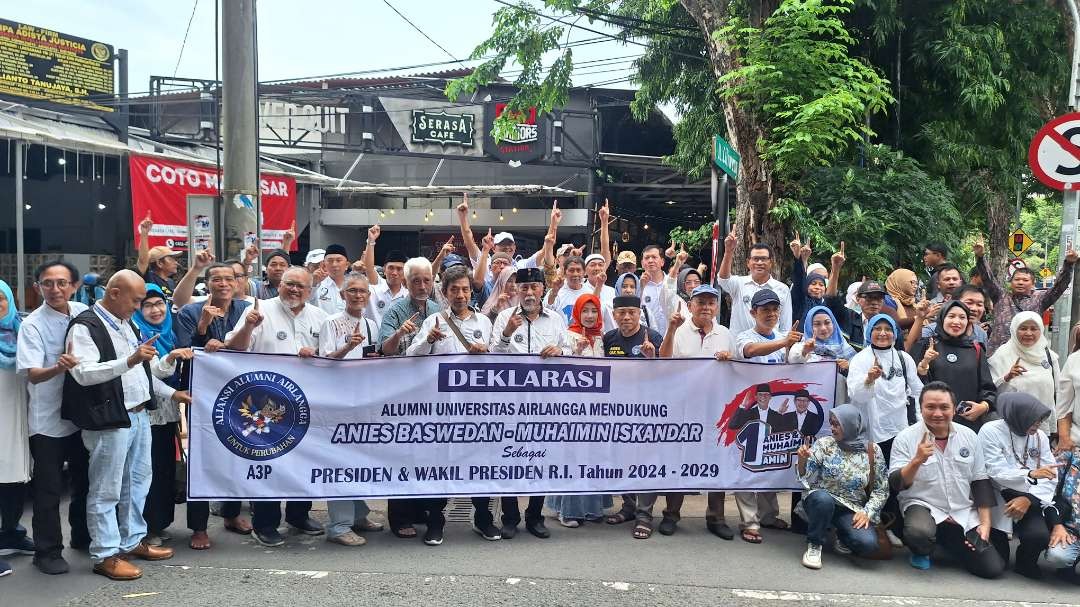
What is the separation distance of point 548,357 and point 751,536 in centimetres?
187

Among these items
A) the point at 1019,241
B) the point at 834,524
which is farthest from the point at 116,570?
the point at 1019,241

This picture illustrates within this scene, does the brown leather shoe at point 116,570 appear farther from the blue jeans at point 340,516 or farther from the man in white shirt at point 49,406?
the blue jeans at point 340,516

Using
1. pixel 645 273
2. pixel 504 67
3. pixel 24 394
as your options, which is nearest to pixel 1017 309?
pixel 645 273

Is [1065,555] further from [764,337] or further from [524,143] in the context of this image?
[524,143]

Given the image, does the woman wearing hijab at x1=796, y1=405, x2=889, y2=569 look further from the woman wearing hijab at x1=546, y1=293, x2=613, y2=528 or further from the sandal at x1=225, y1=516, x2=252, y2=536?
the sandal at x1=225, y1=516, x2=252, y2=536

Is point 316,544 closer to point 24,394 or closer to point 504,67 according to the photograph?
point 24,394

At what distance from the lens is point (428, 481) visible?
5.79 metres

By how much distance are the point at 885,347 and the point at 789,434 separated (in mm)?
915

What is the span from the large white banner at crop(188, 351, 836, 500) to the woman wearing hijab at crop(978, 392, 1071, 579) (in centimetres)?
114

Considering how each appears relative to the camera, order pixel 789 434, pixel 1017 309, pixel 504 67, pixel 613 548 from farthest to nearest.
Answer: pixel 504 67 < pixel 1017 309 < pixel 789 434 < pixel 613 548

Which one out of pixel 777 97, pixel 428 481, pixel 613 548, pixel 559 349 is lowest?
pixel 613 548

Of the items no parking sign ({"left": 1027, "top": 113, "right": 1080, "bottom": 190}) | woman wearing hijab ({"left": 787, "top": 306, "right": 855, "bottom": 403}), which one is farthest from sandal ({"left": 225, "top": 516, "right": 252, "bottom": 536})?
no parking sign ({"left": 1027, "top": 113, "right": 1080, "bottom": 190})

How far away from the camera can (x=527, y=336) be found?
6031mm

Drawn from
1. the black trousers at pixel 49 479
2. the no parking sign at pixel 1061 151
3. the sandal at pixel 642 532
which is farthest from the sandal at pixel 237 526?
the no parking sign at pixel 1061 151
